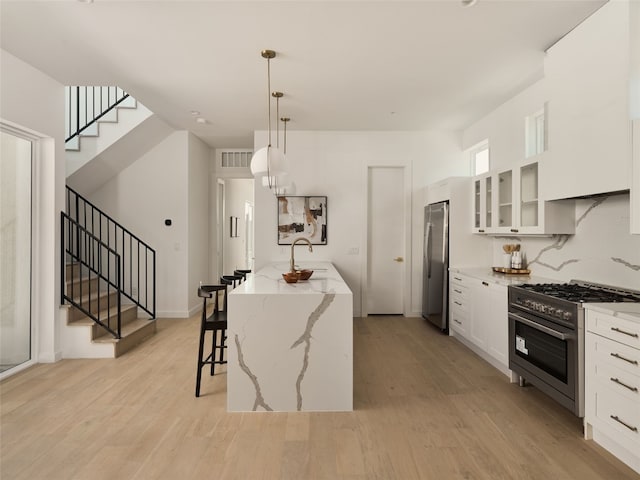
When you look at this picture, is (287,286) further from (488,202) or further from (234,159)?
(234,159)

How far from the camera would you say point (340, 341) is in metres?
2.77

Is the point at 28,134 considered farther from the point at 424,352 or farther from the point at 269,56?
the point at 424,352

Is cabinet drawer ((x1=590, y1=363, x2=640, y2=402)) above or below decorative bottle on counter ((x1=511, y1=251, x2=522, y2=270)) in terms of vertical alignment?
below

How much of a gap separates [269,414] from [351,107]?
356cm

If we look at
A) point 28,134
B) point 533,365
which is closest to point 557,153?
point 533,365

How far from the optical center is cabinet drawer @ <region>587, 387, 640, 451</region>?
2020 mm

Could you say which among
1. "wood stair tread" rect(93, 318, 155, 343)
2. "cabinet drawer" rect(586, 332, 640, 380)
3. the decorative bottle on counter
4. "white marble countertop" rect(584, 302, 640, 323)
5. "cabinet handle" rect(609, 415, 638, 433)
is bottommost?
"wood stair tread" rect(93, 318, 155, 343)

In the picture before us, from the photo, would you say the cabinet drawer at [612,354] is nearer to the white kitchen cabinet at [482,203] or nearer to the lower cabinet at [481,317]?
the lower cabinet at [481,317]

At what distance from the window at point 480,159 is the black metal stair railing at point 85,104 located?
4.94m

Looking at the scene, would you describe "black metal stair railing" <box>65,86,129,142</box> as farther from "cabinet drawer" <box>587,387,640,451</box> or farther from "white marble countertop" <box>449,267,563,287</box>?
"cabinet drawer" <box>587,387,640,451</box>

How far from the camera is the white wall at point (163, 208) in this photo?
578 cm

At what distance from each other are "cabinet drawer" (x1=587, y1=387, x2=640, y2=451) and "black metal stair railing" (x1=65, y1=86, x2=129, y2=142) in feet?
19.5

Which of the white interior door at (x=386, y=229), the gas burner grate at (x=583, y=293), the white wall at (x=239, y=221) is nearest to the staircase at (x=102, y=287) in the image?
the white wall at (x=239, y=221)

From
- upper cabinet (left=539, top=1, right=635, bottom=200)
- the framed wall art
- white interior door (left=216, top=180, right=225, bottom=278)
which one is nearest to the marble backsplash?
upper cabinet (left=539, top=1, right=635, bottom=200)
